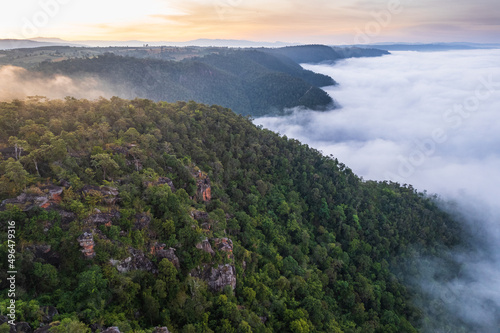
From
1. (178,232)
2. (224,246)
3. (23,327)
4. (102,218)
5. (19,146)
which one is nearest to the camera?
(23,327)

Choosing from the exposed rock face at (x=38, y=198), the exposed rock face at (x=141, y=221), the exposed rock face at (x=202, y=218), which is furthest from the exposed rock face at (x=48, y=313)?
the exposed rock face at (x=202, y=218)

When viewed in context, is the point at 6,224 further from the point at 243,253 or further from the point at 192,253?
the point at 243,253

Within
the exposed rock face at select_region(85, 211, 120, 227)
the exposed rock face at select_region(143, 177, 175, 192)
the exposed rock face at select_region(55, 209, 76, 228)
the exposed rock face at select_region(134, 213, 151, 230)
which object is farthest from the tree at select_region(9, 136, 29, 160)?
the exposed rock face at select_region(134, 213, 151, 230)

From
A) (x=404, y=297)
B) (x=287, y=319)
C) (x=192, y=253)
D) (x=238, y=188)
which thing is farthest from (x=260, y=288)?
(x=404, y=297)

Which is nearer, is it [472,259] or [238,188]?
[238,188]

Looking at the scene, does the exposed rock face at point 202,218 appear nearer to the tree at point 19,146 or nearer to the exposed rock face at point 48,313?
the exposed rock face at point 48,313

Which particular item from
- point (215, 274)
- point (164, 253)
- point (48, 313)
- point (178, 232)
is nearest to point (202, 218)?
point (178, 232)

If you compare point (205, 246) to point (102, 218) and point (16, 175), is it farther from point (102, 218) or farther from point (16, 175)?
point (16, 175)

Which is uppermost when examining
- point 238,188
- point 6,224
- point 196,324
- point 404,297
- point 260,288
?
point 6,224
